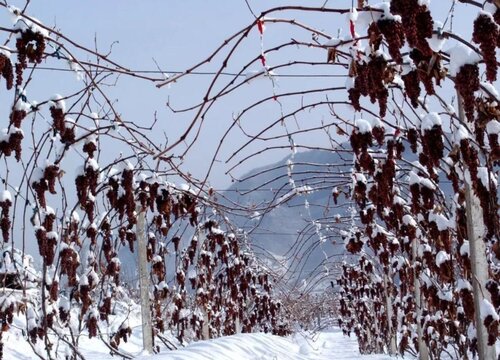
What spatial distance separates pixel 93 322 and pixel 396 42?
6.49 metres

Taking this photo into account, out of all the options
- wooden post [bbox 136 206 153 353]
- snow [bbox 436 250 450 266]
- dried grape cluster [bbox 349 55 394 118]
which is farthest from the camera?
wooden post [bbox 136 206 153 353]

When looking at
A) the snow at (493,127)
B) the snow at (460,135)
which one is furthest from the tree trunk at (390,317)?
the snow at (493,127)

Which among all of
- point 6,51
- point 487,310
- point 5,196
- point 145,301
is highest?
point 6,51

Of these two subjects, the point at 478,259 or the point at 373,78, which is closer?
the point at 373,78

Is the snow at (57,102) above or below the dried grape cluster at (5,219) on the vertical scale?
above

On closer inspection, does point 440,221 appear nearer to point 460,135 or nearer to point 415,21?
point 460,135

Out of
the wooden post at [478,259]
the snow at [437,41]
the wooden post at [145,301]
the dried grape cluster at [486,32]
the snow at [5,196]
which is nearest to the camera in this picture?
the dried grape cluster at [486,32]

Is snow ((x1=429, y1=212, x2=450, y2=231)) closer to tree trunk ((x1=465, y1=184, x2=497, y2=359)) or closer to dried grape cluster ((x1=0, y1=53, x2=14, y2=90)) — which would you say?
tree trunk ((x1=465, y1=184, x2=497, y2=359))

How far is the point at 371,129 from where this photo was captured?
395 centimetres

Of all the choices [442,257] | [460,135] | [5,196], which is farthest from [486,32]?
[5,196]

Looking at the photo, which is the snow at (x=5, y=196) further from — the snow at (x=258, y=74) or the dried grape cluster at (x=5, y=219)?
the snow at (x=258, y=74)

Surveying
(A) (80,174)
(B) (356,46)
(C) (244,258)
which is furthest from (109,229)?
(C) (244,258)

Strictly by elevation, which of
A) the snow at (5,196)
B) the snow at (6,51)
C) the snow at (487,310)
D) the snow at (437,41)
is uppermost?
the snow at (6,51)


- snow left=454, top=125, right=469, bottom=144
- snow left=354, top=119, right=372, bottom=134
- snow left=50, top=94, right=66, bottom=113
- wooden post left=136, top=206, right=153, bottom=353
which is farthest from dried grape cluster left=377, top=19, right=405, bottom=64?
wooden post left=136, top=206, right=153, bottom=353
